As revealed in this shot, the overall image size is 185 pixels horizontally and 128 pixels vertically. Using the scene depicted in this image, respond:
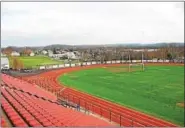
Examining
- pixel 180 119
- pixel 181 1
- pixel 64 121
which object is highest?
pixel 181 1

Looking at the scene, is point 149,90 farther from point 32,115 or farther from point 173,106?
point 32,115

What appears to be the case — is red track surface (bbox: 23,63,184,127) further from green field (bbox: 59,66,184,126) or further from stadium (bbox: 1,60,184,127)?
green field (bbox: 59,66,184,126)

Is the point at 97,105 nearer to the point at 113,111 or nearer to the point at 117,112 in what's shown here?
the point at 113,111

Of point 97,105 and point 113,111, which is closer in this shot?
point 113,111

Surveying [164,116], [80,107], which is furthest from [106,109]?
[164,116]

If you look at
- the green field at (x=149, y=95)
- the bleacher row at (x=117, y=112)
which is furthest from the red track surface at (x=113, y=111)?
the green field at (x=149, y=95)

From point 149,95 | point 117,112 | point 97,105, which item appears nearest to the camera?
point 117,112

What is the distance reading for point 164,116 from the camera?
15.2 metres

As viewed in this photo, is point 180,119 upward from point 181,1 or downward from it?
downward

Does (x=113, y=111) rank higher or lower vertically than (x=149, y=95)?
lower

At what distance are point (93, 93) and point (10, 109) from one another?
1167cm

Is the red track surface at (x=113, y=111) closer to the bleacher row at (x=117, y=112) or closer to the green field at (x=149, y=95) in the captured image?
the bleacher row at (x=117, y=112)

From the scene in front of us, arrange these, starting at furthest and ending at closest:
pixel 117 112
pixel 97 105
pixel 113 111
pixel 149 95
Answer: pixel 149 95
pixel 97 105
pixel 113 111
pixel 117 112

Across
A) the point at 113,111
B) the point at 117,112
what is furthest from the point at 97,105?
the point at 117,112
